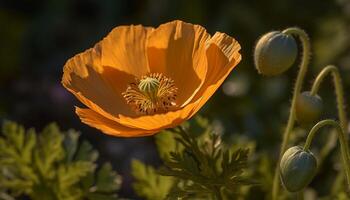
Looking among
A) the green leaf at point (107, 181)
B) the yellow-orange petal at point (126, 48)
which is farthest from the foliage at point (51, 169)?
the yellow-orange petal at point (126, 48)

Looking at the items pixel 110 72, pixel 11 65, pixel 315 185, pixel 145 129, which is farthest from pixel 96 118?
pixel 11 65

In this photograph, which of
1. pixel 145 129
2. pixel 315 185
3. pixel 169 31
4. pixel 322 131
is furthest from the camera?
pixel 322 131

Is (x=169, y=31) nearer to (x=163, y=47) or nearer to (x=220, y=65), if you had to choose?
(x=163, y=47)

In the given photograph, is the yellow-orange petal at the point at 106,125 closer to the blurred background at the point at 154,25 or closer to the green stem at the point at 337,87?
the green stem at the point at 337,87

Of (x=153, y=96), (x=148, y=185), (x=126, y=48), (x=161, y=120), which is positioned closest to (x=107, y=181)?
(x=148, y=185)

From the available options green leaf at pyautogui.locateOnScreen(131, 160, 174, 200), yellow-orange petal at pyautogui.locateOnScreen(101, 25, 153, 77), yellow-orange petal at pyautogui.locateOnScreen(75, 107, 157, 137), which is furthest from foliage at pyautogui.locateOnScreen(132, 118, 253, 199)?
yellow-orange petal at pyautogui.locateOnScreen(101, 25, 153, 77)

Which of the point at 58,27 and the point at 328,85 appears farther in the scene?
the point at 58,27
